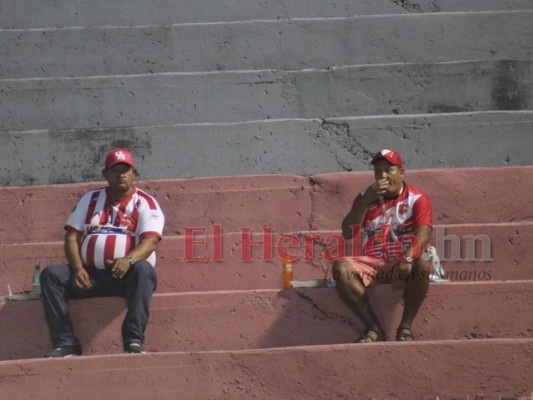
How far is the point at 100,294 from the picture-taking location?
21.8 feet

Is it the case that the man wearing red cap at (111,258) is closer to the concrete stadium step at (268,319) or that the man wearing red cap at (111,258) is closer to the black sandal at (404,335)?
the concrete stadium step at (268,319)

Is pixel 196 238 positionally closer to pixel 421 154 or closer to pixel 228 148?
pixel 228 148

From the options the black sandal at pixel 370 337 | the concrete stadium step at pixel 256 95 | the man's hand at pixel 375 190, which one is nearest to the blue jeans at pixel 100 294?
the black sandal at pixel 370 337

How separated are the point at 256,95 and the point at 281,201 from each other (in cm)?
102

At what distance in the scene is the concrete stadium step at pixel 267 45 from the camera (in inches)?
338

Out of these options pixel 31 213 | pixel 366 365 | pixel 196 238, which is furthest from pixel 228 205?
pixel 366 365

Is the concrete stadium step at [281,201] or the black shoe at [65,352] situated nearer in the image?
the black shoe at [65,352]

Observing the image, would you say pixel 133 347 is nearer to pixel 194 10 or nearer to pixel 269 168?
pixel 269 168

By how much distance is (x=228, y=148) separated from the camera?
26.5 feet

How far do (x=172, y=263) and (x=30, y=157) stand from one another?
60.1 inches

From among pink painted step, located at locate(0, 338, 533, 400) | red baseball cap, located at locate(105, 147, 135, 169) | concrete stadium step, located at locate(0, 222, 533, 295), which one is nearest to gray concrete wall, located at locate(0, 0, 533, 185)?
concrete stadium step, located at locate(0, 222, 533, 295)

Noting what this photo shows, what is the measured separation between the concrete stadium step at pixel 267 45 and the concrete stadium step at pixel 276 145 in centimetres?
71

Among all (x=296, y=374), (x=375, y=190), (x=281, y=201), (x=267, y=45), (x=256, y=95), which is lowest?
(x=296, y=374)

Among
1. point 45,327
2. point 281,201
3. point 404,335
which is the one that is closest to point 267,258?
point 281,201
